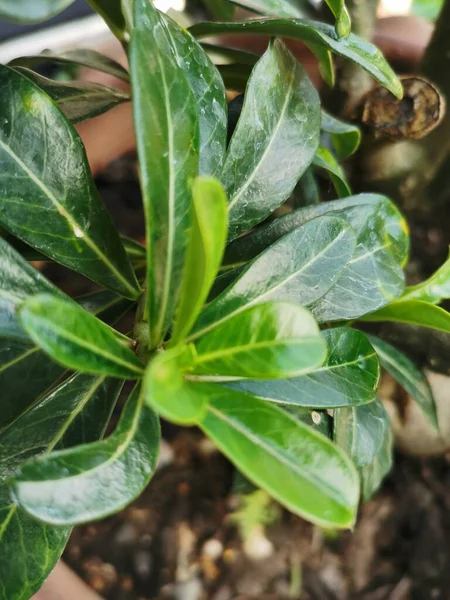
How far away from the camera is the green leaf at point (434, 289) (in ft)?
2.06

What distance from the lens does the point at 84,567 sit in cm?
86

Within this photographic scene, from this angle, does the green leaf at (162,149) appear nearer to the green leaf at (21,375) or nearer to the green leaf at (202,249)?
the green leaf at (202,249)

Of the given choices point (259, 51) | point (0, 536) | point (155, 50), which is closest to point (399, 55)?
point (259, 51)

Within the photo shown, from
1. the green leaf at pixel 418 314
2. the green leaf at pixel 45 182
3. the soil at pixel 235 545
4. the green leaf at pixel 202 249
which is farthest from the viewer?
the soil at pixel 235 545

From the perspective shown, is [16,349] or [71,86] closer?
[16,349]

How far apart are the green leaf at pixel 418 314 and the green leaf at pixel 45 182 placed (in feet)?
1.08

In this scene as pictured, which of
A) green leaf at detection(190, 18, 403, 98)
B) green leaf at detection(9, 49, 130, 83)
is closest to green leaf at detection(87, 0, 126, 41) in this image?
green leaf at detection(9, 49, 130, 83)

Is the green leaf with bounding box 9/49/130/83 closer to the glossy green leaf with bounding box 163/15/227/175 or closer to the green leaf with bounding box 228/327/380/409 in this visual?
the glossy green leaf with bounding box 163/15/227/175

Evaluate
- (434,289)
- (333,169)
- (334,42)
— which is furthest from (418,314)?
(334,42)

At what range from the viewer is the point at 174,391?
32cm

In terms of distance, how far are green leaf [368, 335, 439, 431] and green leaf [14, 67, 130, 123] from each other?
45cm

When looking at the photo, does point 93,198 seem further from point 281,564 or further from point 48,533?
point 281,564

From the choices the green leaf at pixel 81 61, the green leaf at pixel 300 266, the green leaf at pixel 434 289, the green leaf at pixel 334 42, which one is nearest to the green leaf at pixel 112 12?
the green leaf at pixel 81 61

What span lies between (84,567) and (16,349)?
520mm
